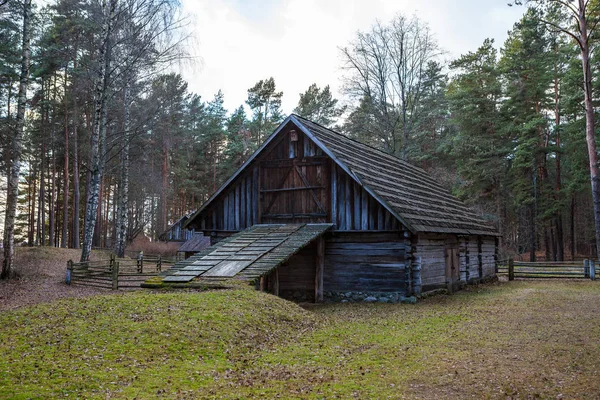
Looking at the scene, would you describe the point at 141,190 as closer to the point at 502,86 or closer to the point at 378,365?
the point at 502,86

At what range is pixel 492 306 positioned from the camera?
51.9 ft

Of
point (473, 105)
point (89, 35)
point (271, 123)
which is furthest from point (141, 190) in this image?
point (473, 105)

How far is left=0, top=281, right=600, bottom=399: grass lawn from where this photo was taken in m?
6.58

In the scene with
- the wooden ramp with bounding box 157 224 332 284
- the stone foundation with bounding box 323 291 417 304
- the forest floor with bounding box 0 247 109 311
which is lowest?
the stone foundation with bounding box 323 291 417 304

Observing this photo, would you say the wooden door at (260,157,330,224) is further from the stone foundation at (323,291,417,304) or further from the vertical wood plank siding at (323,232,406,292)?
the stone foundation at (323,291,417,304)

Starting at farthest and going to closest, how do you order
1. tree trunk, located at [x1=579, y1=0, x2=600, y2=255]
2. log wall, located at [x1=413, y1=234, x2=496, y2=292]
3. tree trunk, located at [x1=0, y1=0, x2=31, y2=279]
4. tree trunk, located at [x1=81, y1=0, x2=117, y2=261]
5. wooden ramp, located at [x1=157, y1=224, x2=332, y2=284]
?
tree trunk, located at [x1=81, y1=0, x2=117, y2=261] < tree trunk, located at [x1=0, y1=0, x2=31, y2=279] < log wall, located at [x1=413, y1=234, x2=496, y2=292] < tree trunk, located at [x1=579, y1=0, x2=600, y2=255] < wooden ramp, located at [x1=157, y1=224, x2=332, y2=284]

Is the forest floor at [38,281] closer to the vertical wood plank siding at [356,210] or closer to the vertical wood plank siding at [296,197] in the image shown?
the vertical wood plank siding at [296,197]

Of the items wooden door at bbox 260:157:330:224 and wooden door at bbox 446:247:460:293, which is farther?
wooden door at bbox 446:247:460:293

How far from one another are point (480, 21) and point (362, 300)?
1426 centimetres

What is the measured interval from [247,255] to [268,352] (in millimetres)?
5956

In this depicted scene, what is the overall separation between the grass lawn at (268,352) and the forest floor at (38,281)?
263 inches

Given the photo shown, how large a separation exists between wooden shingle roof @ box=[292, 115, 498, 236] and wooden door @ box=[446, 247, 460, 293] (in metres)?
1.05

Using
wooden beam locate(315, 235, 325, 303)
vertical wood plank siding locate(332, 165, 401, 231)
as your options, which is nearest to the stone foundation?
wooden beam locate(315, 235, 325, 303)

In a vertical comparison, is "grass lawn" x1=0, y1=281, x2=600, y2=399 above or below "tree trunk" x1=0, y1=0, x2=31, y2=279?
below
